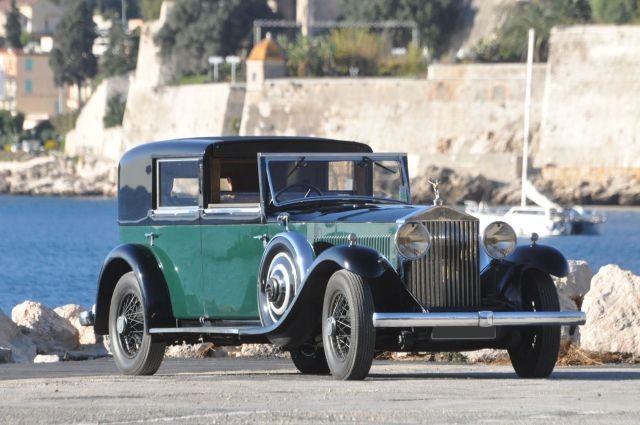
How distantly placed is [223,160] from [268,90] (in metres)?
63.7

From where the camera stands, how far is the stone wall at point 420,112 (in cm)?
6675

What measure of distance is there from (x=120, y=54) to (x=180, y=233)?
8798cm

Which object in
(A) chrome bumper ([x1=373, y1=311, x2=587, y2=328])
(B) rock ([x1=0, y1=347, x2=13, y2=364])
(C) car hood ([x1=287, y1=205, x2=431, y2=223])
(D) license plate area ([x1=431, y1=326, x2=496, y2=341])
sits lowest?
(B) rock ([x1=0, y1=347, x2=13, y2=364])

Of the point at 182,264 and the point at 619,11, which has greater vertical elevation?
the point at 619,11

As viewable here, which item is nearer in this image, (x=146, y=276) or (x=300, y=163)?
(x=300, y=163)

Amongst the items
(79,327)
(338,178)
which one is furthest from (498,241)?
(79,327)

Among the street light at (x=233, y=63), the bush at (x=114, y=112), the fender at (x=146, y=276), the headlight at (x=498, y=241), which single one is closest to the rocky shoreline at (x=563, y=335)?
the fender at (x=146, y=276)

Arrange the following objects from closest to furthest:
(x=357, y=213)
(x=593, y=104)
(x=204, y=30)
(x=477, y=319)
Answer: (x=477, y=319) < (x=357, y=213) < (x=593, y=104) < (x=204, y=30)

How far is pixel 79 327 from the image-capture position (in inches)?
640

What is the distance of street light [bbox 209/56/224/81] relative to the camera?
8008cm

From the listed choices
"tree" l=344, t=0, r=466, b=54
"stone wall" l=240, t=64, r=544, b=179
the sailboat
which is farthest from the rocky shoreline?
"tree" l=344, t=0, r=466, b=54

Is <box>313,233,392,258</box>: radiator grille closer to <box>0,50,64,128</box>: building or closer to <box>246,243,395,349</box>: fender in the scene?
<box>246,243,395,349</box>: fender

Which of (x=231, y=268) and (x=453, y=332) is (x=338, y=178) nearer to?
(x=231, y=268)

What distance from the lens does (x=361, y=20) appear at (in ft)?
270
